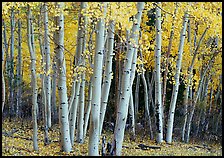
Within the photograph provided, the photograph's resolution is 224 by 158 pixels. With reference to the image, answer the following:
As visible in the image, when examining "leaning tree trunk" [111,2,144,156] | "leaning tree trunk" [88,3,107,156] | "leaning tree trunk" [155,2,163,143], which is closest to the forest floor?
"leaning tree trunk" [155,2,163,143]

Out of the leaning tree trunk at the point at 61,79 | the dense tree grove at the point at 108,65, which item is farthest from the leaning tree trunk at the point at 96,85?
the leaning tree trunk at the point at 61,79

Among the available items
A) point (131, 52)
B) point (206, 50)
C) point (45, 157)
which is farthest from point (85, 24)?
point (206, 50)

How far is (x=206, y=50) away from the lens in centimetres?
1541

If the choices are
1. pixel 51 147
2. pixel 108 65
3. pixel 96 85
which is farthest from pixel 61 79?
pixel 51 147

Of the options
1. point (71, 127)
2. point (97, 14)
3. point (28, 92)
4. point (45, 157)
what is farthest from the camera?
point (28, 92)

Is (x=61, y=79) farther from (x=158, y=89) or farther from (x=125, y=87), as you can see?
(x=158, y=89)

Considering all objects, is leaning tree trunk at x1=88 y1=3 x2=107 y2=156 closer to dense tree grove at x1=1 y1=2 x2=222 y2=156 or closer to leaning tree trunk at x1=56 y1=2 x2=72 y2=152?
dense tree grove at x1=1 y1=2 x2=222 y2=156

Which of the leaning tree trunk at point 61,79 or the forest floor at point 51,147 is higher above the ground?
the leaning tree trunk at point 61,79

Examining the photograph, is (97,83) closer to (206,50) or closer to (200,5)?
(200,5)

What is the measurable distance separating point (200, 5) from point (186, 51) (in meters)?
6.54

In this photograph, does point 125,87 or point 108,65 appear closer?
point 125,87

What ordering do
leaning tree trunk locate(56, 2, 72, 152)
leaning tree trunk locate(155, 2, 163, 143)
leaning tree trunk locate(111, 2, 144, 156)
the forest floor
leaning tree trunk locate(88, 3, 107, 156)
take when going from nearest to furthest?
leaning tree trunk locate(88, 3, 107, 156) → leaning tree trunk locate(111, 2, 144, 156) → leaning tree trunk locate(56, 2, 72, 152) → the forest floor → leaning tree trunk locate(155, 2, 163, 143)

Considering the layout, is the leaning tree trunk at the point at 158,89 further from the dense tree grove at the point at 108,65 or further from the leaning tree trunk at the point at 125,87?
the leaning tree trunk at the point at 125,87

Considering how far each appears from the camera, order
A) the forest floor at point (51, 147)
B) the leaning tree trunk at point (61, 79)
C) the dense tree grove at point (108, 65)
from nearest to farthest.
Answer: the dense tree grove at point (108, 65), the leaning tree trunk at point (61, 79), the forest floor at point (51, 147)
